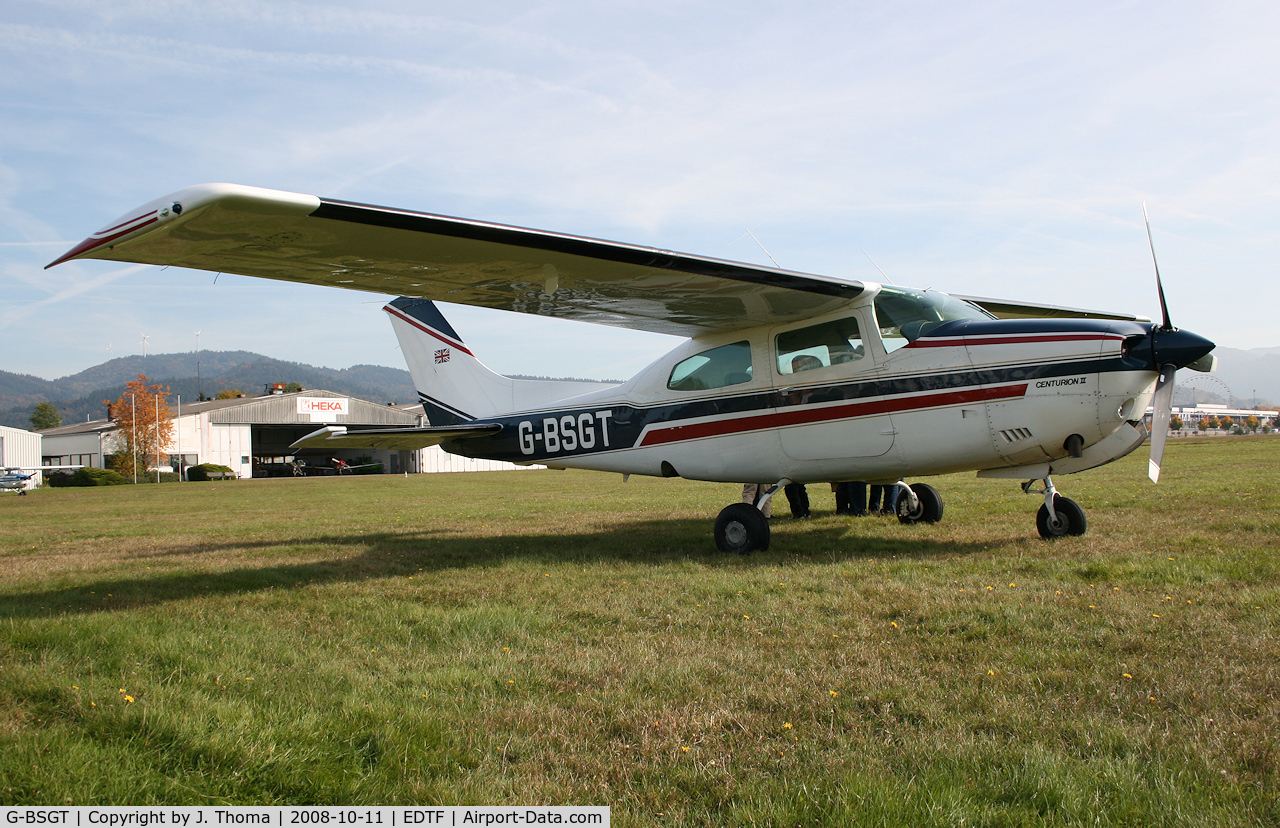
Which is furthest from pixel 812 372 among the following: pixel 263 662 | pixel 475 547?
pixel 263 662

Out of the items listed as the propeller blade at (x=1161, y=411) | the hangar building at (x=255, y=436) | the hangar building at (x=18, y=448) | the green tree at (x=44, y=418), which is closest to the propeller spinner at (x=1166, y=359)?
the propeller blade at (x=1161, y=411)

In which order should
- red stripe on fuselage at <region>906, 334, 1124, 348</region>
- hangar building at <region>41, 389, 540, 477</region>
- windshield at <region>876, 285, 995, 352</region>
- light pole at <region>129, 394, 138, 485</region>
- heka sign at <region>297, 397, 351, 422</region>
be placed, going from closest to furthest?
red stripe on fuselage at <region>906, 334, 1124, 348</region> < windshield at <region>876, 285, 995, 352</region> < light pole at <region>129, 394, 138, 485</region> < hangar building at <region>41, 389, 540, 477</region> < heka sign at <region>297, 397, 351, 422</region>

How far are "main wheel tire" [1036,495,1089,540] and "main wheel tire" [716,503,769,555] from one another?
297cm

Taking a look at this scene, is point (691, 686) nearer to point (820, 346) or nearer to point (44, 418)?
point (820, 346)

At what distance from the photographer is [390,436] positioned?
9.70 metres

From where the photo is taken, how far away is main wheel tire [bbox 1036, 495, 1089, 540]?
316 inches

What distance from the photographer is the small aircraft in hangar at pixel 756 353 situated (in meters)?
5.77

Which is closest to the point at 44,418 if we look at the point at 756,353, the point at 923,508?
the point at 756,353

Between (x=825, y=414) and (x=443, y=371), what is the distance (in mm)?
6657

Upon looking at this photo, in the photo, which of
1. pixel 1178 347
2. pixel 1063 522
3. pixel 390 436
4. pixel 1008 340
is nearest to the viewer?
pixel 1178 347

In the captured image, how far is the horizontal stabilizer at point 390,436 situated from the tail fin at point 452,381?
0.57m

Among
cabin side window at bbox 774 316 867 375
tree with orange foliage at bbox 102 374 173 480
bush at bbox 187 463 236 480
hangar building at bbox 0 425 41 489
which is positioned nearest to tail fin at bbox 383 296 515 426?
cabin side window at bbox 774 316 867 375
